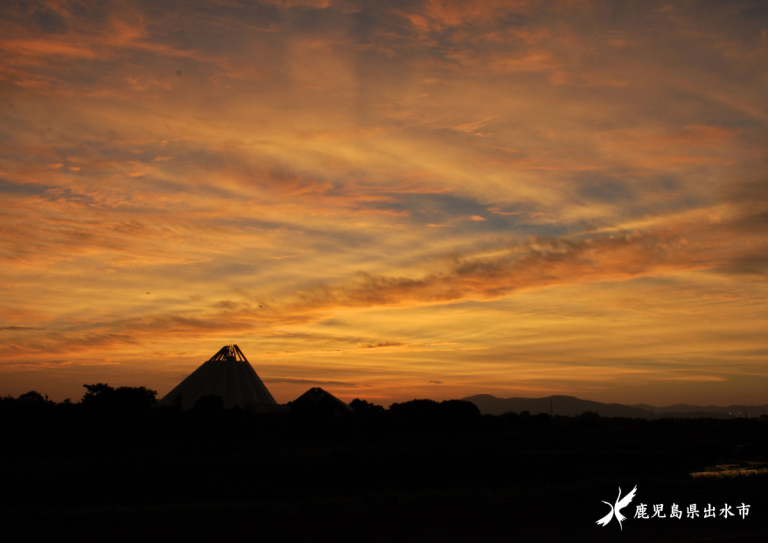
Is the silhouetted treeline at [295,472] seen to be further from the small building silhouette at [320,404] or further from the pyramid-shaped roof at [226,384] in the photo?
the pyramid-shaped roof at [226,384]

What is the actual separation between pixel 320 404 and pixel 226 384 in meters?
13.9

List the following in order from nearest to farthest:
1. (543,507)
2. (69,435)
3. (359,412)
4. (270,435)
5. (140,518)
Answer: (140,518), (543,507), (69,435), (270,435), (359,412)

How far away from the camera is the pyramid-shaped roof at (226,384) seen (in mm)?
69250

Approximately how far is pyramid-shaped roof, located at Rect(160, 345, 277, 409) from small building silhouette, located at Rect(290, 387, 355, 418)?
22.3 ft

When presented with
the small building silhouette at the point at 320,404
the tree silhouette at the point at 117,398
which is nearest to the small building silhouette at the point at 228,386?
the small building silhouette at the point at 320,404

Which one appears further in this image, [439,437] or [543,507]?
[439,437]

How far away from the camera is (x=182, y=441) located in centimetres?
3525

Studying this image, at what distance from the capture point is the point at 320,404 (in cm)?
6544

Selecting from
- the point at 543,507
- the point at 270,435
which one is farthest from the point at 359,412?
the point at 543,507

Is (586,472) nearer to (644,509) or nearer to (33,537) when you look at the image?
(644,509)

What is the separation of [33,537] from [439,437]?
141 ft

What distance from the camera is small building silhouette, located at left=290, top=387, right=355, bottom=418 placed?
63.7 meters

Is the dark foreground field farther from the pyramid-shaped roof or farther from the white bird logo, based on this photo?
the pyramid-shaped roof

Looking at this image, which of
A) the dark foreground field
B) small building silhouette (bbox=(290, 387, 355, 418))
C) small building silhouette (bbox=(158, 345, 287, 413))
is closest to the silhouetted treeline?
the dark foreground field
